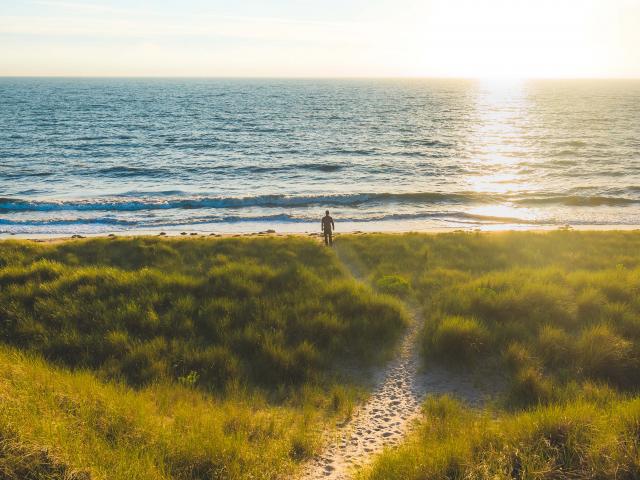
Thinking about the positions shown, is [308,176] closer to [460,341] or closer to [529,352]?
[460,341]

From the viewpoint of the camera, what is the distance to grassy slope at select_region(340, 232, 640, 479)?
5.14 m

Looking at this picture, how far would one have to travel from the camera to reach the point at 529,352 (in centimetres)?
872

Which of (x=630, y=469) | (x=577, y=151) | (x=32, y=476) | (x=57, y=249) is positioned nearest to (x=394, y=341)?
(x=630, y=469)

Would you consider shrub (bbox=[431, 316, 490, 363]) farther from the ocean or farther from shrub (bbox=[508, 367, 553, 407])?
the ocean

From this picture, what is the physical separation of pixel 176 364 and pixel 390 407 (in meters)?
4.25

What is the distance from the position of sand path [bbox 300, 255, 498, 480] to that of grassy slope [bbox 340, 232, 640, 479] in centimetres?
41

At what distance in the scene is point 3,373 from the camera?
6488 mm

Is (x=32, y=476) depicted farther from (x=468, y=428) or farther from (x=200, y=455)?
(x=468, y=428)

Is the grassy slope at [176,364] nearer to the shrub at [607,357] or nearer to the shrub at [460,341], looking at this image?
the shrub at [460,341]

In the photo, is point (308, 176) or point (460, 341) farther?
point (308, 176)

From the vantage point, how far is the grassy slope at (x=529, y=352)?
5141 millimetres

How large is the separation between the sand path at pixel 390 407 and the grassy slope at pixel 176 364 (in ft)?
1.18

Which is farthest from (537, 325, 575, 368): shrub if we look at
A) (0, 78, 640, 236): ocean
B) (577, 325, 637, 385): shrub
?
(0, 78, 640, 236): ocean

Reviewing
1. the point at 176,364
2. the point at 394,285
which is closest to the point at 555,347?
the point at 394,285
